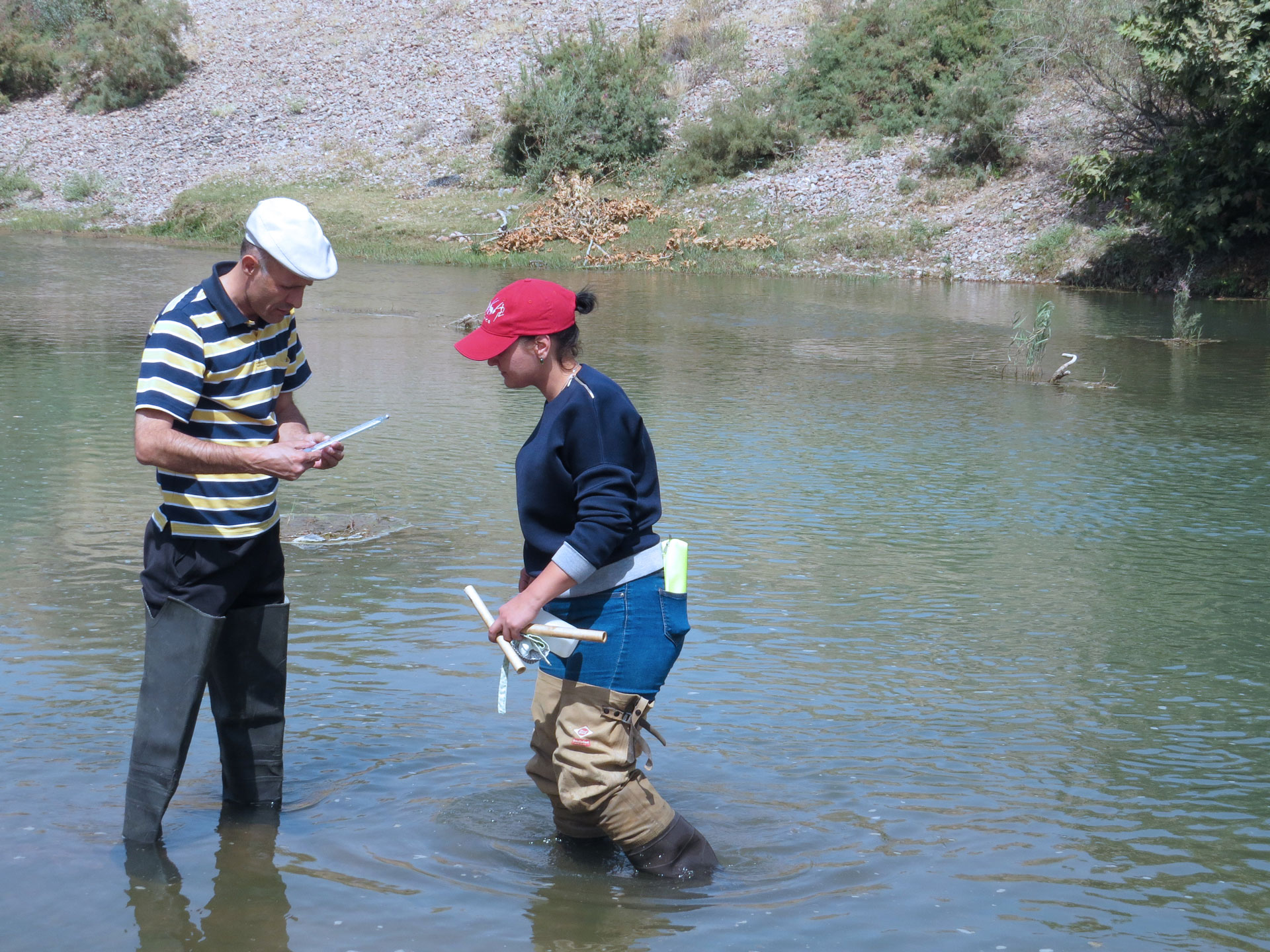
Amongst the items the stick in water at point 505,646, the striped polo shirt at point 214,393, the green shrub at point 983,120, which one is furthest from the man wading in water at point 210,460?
the green shrub at point 983,120

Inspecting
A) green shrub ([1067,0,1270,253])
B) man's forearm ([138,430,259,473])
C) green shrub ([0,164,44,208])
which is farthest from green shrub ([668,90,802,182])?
man's forearm ([138,430,259,473])

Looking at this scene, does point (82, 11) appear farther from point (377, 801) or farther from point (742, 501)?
point (377, 801)

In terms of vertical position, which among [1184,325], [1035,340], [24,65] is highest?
[24,65]

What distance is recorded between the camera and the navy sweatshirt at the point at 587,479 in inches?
125

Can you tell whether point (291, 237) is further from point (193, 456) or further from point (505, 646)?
point (505, 646)

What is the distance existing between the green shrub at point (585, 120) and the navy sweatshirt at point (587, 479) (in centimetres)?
2918

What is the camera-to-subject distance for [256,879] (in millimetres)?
3441

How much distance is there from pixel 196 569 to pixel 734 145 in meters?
28.6

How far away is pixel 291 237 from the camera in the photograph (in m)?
3.27

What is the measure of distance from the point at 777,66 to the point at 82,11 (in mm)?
26921

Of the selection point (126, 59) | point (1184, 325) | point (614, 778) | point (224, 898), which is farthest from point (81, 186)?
point (614, 778)

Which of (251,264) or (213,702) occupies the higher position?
(251,264)

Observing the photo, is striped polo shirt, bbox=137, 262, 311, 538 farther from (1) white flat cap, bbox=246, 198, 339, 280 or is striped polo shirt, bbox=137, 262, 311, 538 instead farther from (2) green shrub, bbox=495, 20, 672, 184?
(2) green shrub, bbox=495, 20, 672, 184

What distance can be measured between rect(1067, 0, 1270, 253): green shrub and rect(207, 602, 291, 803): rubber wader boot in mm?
18630
